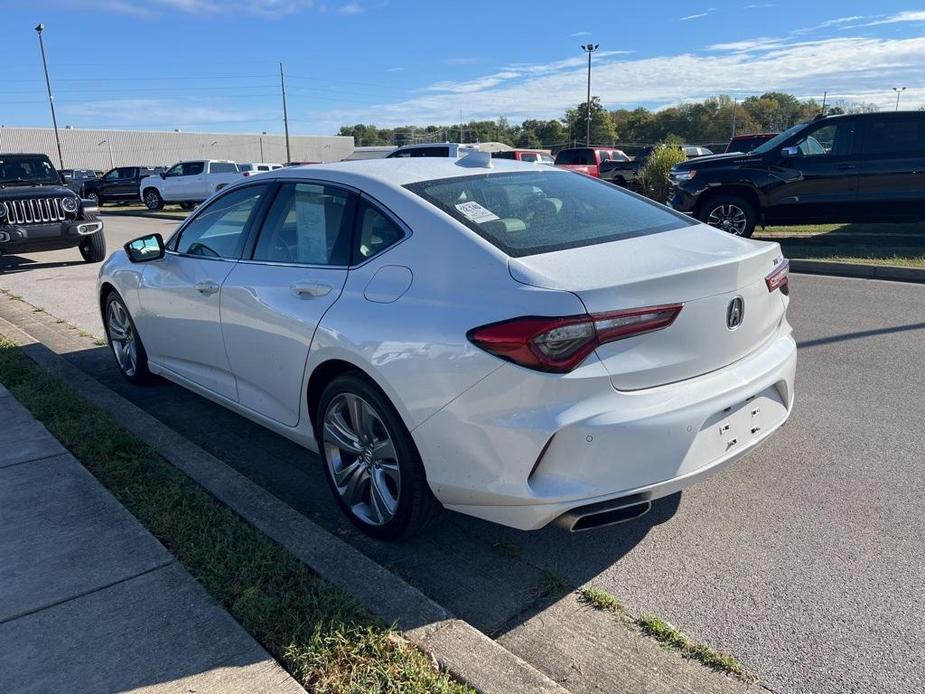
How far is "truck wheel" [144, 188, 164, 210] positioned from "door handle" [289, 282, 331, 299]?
88.1ft

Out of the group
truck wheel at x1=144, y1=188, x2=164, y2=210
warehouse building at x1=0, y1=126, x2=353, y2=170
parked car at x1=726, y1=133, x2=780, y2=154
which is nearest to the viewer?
parked car at x1=726, y1=133, x2=780, y2=154

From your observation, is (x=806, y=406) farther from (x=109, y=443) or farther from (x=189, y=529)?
(x=109, y=443)

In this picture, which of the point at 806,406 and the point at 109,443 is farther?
the point at 806,406

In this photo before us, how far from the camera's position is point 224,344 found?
421 centimetres

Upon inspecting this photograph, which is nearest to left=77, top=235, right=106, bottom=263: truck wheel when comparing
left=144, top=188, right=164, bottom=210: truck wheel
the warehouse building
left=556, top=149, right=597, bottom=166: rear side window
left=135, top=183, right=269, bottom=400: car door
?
left=135, top=183, right=269, bottom=400: car door

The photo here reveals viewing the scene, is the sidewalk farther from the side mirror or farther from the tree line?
the tree line

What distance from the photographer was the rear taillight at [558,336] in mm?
2594

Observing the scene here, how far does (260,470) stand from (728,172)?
9826 mm

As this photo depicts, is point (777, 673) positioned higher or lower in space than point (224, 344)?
lower

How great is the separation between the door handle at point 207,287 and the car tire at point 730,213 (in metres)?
9.27

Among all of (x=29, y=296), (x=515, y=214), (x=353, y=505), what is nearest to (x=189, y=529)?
(x=353, y=505)

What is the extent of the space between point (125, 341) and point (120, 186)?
29.0 meters

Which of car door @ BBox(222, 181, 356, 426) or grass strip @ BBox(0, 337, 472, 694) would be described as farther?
car door @ BBox(222, 181, 356, 426)

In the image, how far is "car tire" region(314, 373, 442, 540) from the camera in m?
3.09
